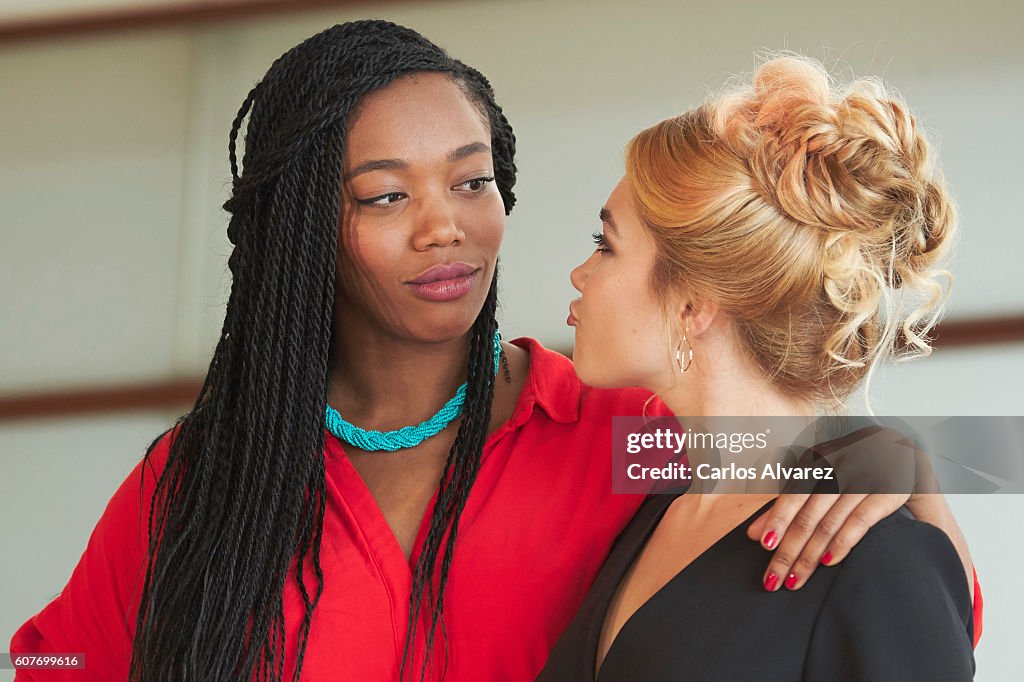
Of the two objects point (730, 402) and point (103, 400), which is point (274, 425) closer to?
point (730, 402)

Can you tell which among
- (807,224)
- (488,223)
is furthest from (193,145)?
(807,224)

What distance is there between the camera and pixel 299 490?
1.77 m

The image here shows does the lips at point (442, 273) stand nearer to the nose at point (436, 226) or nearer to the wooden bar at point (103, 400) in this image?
the nose at point (436, 226)

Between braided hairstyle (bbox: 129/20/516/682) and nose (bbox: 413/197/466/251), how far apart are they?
0.44 ft

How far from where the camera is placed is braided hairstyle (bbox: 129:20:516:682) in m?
1.73

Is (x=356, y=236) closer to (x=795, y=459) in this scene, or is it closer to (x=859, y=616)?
(x=795, y=459)

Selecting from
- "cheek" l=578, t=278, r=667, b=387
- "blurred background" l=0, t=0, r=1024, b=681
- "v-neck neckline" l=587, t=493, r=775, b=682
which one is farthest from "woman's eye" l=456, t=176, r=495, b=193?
"blurred background" l=0, t=0, r=1024, b=681

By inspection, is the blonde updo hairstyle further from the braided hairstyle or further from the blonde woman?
the braided hairstyle

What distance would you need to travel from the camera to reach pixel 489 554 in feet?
5.71

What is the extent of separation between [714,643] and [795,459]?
0.97 feet

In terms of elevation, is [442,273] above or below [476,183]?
below

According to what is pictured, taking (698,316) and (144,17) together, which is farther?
(144,17)

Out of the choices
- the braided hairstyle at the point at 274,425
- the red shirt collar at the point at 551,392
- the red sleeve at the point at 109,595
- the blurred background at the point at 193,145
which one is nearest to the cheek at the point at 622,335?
the red shirt collar at the point at 551,392

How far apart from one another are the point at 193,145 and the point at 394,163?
1.86 m
